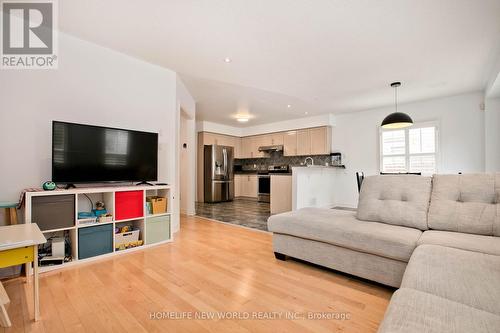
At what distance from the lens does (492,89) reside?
384 centimetres

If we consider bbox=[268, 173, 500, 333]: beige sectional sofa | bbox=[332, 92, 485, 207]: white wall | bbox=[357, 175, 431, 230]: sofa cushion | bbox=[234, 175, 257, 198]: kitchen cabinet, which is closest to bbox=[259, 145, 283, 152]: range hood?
bbox=[234, 175, 257, 198]: kitchen cabinet

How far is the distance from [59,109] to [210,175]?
457 cm

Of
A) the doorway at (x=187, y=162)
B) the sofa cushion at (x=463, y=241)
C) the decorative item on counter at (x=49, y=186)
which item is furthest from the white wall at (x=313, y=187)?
the decorative item on counter at (x=49, y=186)

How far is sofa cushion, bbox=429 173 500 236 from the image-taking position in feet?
6.17

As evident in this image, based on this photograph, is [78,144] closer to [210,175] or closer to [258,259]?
[258,259]

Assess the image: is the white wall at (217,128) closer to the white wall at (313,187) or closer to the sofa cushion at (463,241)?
the white wall at (313,187)

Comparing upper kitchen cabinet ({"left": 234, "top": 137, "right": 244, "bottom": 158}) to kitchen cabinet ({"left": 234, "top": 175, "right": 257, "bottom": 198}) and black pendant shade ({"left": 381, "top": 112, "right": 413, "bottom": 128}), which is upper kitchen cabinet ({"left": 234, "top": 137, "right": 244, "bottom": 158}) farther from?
black pendant shade ({"left": 381, "top": 112, "right": 413, "bottom": 128})

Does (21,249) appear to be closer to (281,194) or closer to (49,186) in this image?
(49,186)

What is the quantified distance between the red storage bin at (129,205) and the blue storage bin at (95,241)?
174 mm

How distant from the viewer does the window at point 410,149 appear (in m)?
5.17

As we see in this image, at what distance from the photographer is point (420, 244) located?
5.77 ft

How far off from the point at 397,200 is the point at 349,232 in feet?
2.13

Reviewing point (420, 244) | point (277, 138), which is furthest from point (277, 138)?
point (420, 244)

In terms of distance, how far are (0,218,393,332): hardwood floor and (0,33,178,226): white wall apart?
1.16m
